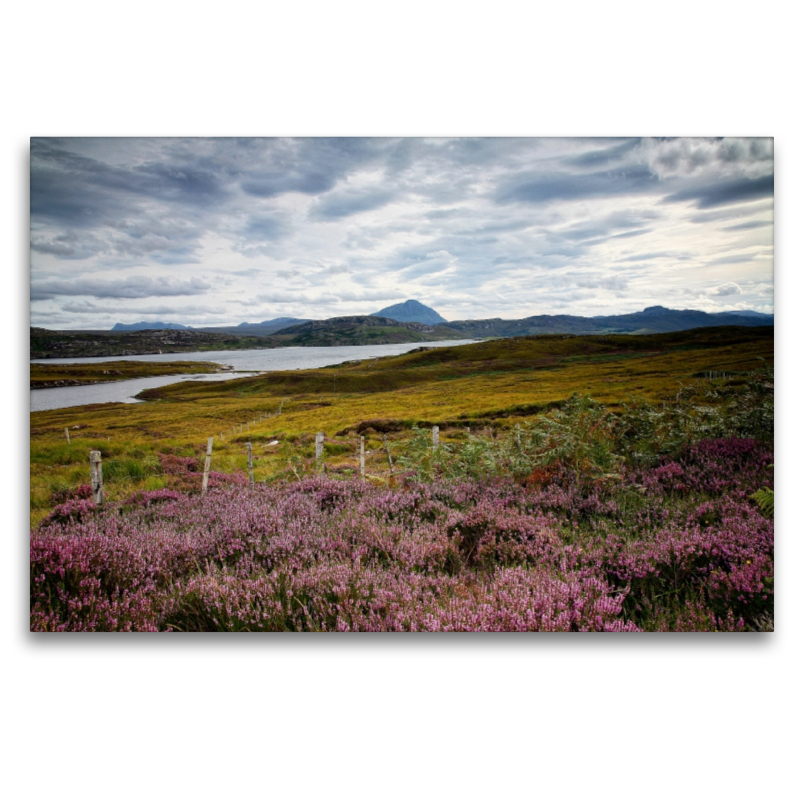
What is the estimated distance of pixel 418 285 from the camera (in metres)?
5.50

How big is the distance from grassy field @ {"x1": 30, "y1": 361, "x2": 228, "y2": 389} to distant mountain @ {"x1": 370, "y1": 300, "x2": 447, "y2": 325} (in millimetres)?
1809

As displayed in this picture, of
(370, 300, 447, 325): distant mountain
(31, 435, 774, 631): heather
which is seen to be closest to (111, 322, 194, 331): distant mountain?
(31, 435, 774, 631): heather

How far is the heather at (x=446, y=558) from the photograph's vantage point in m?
3.61

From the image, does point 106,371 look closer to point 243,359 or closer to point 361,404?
point 243,359

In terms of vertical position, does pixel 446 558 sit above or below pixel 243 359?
below

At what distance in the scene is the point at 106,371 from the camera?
516cm

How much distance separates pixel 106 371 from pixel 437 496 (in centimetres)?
341

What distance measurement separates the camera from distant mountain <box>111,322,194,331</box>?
5.06 meters

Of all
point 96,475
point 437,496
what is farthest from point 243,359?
point 437,496

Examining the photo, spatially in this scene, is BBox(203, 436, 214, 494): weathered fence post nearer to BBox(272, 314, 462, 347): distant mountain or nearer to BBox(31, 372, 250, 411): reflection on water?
BBox(31, 372, 250, 411): reflection on water

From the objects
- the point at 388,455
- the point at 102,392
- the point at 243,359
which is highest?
the point at 243,359

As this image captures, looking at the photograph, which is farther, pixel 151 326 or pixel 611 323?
pixel 611 323
